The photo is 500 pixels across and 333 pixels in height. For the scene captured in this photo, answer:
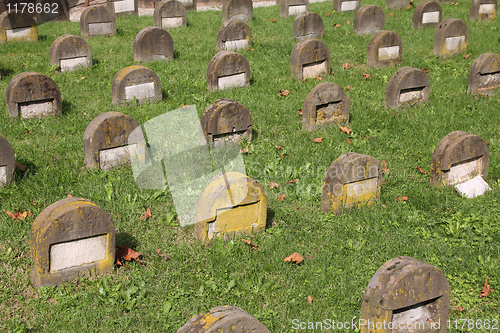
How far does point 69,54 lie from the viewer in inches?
382

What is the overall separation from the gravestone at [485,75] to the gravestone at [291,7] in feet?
22.4

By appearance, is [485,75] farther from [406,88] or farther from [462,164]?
[462,164]

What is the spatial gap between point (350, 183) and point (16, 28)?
31.4ft

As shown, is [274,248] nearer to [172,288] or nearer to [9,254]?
[172,288]

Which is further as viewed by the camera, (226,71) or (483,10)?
(483,10)

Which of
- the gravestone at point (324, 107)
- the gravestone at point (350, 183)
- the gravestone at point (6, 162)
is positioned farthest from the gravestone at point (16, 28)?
the gravestone at point (350, 183)

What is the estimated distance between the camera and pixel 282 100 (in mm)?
8727

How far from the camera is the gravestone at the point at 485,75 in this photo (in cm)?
889

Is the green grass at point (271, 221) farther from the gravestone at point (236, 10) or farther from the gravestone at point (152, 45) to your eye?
the gravestone at point (236, 10)

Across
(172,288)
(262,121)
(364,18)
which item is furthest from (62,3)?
(172,288)

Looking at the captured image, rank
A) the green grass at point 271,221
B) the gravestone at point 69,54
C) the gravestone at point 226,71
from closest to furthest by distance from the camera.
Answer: the green grass at point 271,221
the gravestone at point 226,71
the gravestone at point 69,54

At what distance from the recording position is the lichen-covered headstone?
13.8ft

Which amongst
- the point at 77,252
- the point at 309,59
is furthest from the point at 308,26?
the point at 77,252

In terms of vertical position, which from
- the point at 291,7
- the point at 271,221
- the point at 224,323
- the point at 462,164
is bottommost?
the point at 271,221
